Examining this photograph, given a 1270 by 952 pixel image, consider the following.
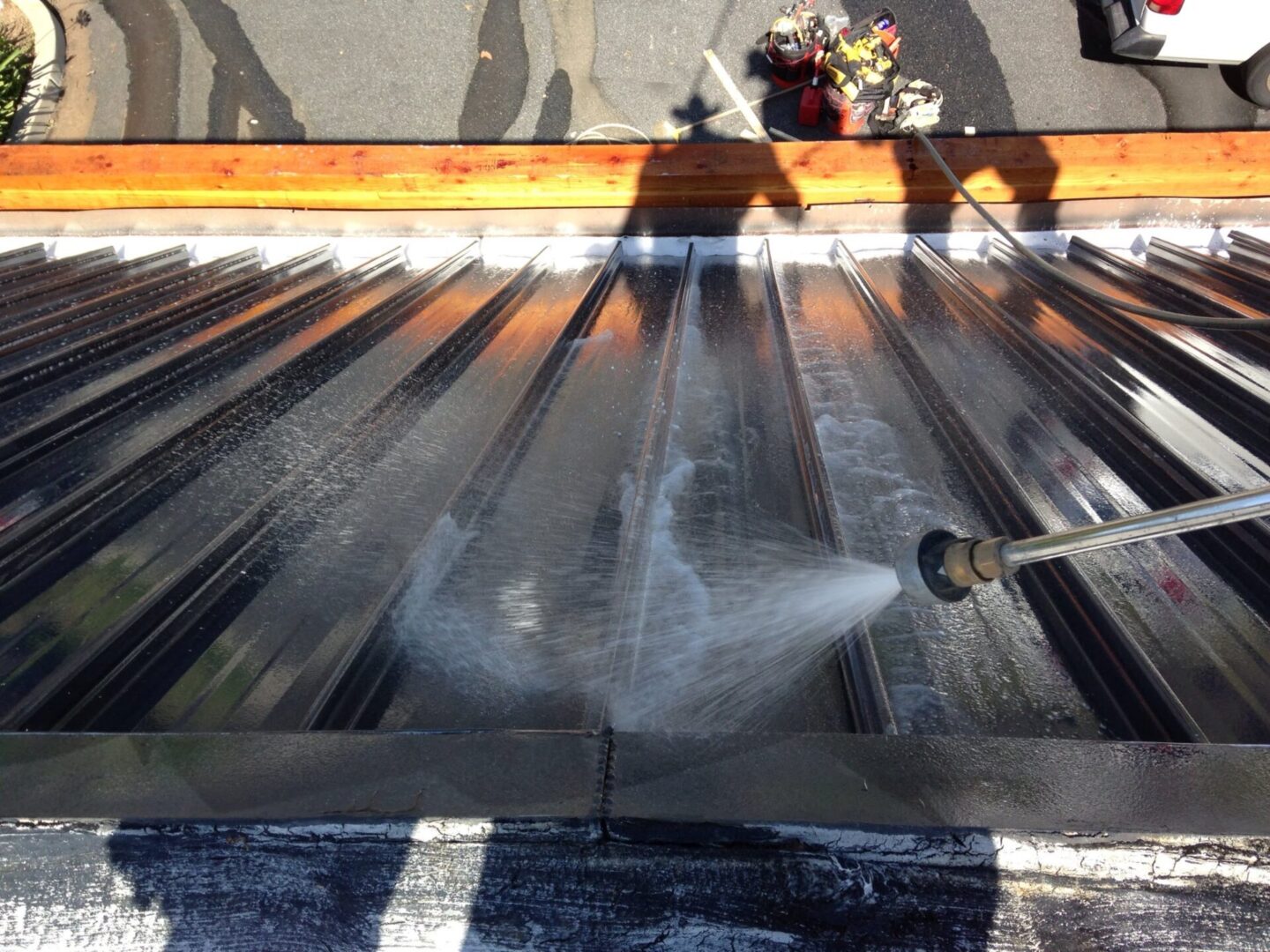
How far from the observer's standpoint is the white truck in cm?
493

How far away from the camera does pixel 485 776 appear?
123cm

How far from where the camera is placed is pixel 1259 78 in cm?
521

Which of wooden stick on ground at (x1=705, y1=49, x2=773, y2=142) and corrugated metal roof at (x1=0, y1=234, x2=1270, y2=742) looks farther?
wooden stick on ground at (x1=705, y1=49, x2=773, y2=142)

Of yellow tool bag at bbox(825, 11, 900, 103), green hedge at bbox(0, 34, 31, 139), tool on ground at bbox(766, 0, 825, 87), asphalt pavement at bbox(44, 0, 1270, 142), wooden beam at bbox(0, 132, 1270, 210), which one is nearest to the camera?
wooden beam at bbox(0, 132, 1270, 210)

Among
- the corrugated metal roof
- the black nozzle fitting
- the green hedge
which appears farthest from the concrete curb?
the black nozzle fitting

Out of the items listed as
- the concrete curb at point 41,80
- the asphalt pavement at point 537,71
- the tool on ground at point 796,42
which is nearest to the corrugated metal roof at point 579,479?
the asphalt pavement at point 537,71

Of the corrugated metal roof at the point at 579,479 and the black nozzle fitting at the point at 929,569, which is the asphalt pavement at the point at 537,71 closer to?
the corrugated metal roof at the point at 579,479

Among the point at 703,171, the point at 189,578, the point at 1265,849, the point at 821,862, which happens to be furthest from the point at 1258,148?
the point at 189,578

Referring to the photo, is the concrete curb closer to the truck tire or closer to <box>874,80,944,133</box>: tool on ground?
<box>874,80,944,133</box>: tool on ground

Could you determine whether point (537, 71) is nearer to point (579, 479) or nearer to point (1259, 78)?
point (579, 479)

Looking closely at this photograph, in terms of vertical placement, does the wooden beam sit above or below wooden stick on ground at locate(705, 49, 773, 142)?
below

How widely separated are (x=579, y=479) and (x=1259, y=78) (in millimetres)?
6154

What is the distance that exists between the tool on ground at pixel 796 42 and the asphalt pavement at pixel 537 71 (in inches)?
10.0

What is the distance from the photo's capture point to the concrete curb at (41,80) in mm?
5852
